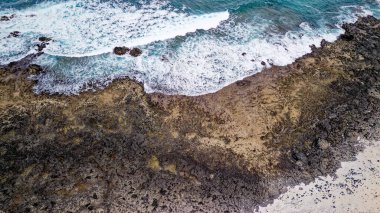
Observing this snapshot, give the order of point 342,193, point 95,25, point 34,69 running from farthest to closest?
1. point 95,25
2. point 34,69
3. point 342,193

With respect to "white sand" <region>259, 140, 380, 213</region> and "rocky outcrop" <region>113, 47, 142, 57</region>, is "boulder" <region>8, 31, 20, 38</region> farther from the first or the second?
"white sand" <region>259, 140, 380, 213</region>

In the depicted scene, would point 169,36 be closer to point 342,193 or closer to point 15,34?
point 15,34

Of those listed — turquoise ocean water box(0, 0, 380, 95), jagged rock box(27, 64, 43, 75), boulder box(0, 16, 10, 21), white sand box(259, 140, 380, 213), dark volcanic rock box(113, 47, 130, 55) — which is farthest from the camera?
boulder box(0, 16, 10, 21)

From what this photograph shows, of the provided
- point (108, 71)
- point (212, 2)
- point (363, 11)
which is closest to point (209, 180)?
point (108, 71)

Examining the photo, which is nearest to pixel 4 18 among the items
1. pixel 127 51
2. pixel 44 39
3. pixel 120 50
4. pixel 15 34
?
pixel 15 34

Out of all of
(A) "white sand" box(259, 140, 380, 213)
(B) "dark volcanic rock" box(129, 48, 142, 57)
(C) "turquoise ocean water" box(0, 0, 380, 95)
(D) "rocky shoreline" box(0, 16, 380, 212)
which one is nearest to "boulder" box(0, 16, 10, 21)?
(C) "turquoise ocean water" box(0, 0, 380, 95)

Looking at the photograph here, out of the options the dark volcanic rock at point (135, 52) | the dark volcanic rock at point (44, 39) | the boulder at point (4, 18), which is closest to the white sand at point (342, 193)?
the dark volcanic rock at point (135, 52)

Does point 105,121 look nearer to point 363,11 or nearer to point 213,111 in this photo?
point 213,111
